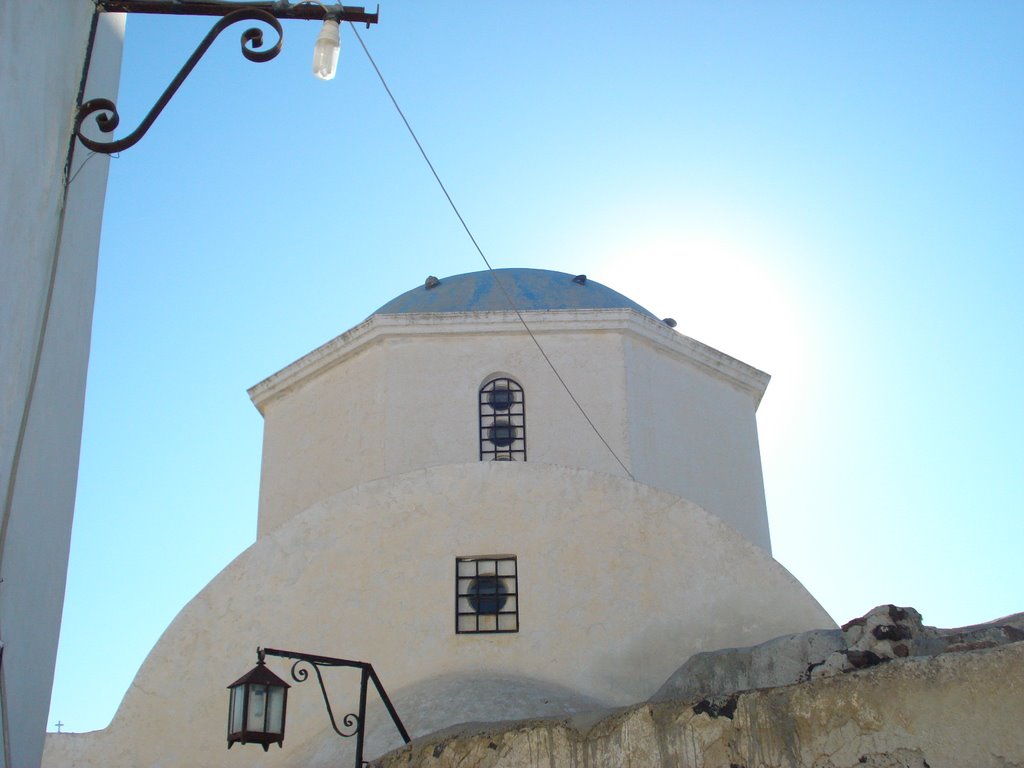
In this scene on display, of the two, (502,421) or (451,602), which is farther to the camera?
(502,421)

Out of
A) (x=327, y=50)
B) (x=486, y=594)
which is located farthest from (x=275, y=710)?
(x=327, y=50)

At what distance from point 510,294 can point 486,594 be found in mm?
5385

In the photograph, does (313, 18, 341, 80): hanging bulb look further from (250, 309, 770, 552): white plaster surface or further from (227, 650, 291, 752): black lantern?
(250, 309, 770, 552): white plaster surface

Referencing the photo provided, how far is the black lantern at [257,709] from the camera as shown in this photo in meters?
5.94

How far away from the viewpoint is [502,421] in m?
11.9

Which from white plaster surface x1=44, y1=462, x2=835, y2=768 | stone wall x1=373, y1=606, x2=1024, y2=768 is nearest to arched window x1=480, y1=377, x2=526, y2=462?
white plaster surface x1=44, y1=462, x2=835, y2=768

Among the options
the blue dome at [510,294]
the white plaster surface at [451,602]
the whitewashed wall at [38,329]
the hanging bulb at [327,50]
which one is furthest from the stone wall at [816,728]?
the blue dome at [510,294]

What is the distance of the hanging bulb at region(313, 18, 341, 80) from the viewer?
517 cm

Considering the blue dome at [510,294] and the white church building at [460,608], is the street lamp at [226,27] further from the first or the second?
the blue dome at [510,294]

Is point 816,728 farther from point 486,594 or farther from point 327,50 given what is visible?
point 327,50

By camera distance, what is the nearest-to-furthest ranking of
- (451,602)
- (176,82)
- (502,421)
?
1. (176,82)
2. (451,602)
3. (502,421)

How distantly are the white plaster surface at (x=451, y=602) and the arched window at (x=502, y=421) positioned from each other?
2.96m

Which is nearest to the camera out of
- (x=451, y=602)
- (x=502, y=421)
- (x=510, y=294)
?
(x=451, y=602)

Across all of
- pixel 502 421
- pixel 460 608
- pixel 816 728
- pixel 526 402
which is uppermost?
pixel 526 402
